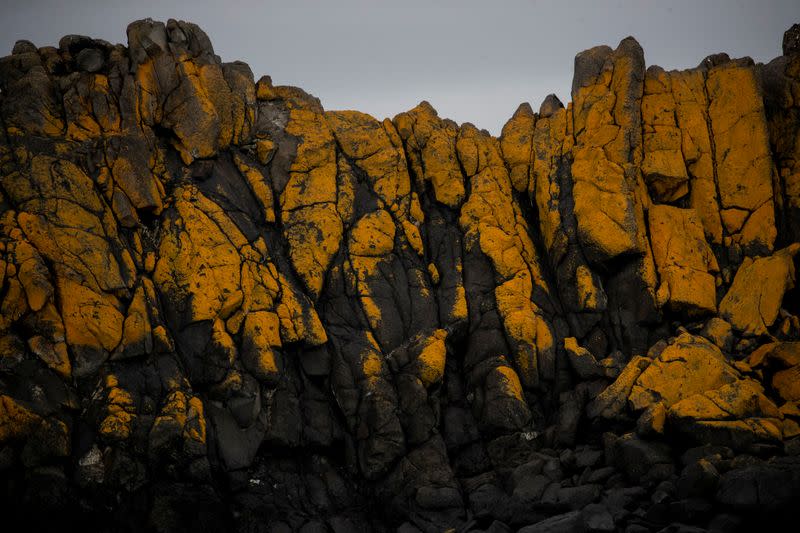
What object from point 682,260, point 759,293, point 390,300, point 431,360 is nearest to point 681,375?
point 759,293

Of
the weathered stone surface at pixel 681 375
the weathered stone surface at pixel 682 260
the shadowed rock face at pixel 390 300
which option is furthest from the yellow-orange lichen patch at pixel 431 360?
the weathered stone surface at pixel 682 260

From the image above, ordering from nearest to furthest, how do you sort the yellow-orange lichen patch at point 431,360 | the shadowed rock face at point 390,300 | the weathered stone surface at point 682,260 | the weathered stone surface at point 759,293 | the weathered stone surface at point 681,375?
the shadowed rock face at point 390,300
the weathered stone surface at point 681,375
the weathered stone surface at point 759,293
the yellow-orange lichen patch at point 431,360
the weathered stone surface at point 682,260

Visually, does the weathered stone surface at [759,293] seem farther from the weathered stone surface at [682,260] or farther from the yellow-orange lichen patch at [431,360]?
the yellow-orange lichen patch at [431,360]

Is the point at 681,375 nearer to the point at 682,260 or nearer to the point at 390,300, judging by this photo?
the point at 682,260

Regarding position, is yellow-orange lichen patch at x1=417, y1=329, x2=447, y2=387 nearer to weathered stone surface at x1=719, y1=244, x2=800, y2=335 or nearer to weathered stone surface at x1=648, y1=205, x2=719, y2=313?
weathered stone surface at x1=648, y1=205, x2=719, y2=313

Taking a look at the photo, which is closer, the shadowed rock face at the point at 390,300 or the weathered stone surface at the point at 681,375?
the shadowed rock face at the point at 390,300

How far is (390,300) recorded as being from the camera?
26906mm

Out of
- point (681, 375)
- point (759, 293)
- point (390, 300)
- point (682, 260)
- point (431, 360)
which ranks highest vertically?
point (682, 260)

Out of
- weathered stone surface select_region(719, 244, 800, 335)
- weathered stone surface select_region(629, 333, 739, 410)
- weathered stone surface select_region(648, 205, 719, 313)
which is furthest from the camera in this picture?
weathered stone surface select_region(648, 205, 719, 313)

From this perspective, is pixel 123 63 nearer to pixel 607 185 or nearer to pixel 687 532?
pixel 607 185

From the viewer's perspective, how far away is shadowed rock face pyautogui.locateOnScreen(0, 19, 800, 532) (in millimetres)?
19703

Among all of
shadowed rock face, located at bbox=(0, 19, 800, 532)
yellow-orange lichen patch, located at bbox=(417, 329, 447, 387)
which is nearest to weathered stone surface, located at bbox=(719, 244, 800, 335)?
shadowed rock face, located at bbox=(0, 19, 800, 532)

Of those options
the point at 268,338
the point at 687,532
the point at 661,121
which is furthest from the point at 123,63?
the point at 687,532

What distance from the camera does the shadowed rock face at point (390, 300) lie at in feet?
64.6
